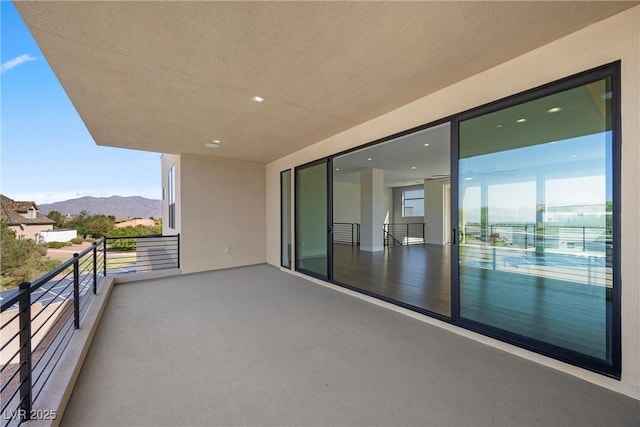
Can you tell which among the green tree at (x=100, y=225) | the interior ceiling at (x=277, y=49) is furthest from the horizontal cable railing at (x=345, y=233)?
the green tree at (x=100, y=225)

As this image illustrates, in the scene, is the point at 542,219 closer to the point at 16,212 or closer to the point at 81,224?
the point at 16,212

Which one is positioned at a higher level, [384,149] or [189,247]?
[384,149]

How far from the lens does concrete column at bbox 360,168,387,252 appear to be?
29.8 ft

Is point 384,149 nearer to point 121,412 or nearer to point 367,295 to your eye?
point 367,295

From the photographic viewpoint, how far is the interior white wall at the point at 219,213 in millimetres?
5746

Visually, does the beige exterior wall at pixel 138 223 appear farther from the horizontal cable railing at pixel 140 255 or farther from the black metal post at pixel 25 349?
the black metal post at pixel 25 349

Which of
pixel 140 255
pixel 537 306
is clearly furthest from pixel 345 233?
pixel 537 306

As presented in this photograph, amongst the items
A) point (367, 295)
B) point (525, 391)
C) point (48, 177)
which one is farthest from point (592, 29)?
point (48, 177)

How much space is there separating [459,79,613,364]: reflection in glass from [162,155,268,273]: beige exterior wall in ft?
16.5

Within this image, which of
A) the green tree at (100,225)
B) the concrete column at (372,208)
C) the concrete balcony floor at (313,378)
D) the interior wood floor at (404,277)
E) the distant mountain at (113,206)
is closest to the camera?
the concrete balcony floor at (313,378)

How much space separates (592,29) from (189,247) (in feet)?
21.3

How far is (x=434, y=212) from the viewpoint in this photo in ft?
36.4

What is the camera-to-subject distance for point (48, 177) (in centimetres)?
1684

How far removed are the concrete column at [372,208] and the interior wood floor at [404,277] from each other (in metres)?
1.54
